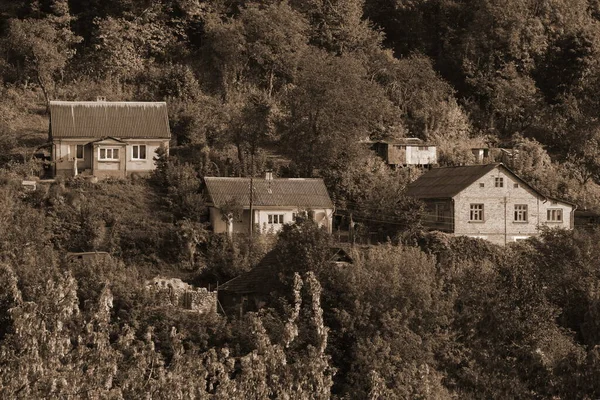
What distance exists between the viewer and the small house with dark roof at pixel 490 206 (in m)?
44.3

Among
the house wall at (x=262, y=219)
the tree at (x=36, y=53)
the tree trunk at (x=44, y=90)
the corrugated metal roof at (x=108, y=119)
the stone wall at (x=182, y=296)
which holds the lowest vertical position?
the stone wall at (x=182, y=296)

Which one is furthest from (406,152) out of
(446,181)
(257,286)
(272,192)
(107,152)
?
(257,286)

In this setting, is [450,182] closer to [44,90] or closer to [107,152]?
[107,152]

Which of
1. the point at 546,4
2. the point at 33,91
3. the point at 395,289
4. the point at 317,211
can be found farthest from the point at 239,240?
the point at 546,4

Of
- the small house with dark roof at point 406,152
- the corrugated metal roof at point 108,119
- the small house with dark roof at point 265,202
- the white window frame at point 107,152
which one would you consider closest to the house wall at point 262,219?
the small house with dark roof at point 265,202

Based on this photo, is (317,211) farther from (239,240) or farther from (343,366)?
(343,366)

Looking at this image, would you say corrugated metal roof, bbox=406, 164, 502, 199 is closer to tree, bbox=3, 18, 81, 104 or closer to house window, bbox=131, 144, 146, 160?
house window, bbox=131, 144, 146, 160

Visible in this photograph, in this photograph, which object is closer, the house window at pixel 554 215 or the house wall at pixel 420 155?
the house window at pixel 554 215

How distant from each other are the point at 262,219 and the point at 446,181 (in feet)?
19.0

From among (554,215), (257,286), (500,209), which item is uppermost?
(500,209)

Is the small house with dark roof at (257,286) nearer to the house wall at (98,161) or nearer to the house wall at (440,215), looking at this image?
the house wall at (440,215)

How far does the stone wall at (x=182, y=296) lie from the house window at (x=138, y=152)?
859cm

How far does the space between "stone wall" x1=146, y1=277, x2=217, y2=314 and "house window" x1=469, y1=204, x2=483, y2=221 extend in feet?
32.7

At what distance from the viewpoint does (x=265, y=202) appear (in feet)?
142
